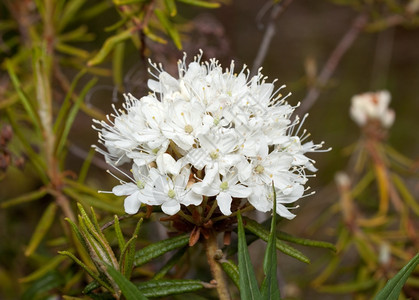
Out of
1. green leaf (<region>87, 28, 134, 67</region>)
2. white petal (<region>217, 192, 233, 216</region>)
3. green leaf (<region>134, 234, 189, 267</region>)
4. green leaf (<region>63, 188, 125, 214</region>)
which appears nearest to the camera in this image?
white petal (<region>217, 192, 233, 216</region>)

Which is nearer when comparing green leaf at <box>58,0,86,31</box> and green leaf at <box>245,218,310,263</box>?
green leaf at <box>245,218,310,263</box>

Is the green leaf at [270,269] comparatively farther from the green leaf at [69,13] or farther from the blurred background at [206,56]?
the green leaf at [69,13]

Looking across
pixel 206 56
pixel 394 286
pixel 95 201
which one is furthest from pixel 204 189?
pixel 206 56

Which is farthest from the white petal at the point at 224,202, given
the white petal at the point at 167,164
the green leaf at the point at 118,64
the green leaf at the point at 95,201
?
the green leaf at the point at 118,64

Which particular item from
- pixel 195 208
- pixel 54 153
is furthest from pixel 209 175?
pixel 54 153

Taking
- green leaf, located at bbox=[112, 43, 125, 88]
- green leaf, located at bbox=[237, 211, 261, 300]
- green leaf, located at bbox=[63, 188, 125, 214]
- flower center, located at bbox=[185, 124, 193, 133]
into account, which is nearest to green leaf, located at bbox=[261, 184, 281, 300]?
green leaf, located at bbox=[237, 211, 261, 300]

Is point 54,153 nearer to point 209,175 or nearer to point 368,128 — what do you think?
point 209,175

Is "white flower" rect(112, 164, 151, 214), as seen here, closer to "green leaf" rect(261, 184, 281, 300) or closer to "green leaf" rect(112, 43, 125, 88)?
"green leaf" rect(261, 184, 281, 300)
